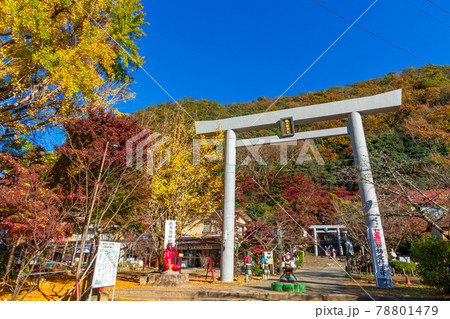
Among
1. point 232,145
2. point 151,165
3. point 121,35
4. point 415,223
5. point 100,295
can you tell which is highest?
point 121,35

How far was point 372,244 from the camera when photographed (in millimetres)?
7602

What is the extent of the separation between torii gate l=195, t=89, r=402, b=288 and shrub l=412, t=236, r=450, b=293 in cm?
192

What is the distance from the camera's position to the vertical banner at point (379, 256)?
7.28 m

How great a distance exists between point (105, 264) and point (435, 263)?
22.7 feet

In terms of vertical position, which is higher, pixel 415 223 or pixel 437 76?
pixel 437 76

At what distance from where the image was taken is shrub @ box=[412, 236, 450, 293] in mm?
5102

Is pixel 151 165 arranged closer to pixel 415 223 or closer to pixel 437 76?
pixel 415 223

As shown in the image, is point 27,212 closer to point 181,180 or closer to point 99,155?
point 99,155

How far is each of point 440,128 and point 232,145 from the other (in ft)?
79.2

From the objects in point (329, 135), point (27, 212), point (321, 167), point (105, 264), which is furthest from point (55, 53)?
point (321, 167)

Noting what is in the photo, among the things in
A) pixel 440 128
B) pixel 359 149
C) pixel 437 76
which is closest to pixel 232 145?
pixel 359 149

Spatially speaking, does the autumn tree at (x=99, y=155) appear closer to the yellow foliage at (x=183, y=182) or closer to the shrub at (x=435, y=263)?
the yellow foliage at (x=183, y=182)

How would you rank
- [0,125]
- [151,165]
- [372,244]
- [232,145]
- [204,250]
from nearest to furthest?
[0,125]
[372,244]
[151,165]
[232,145]
[204,250]

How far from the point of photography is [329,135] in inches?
381
